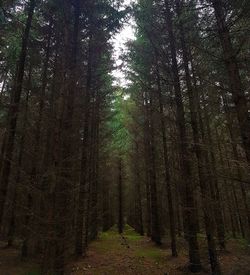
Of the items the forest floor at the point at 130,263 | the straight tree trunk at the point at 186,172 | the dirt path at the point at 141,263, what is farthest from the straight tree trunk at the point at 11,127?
the straight tree trunk at the point at 186,172

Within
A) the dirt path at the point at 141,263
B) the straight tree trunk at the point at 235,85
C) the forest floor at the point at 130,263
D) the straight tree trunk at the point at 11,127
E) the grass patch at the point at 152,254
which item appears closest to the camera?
the straight tree trunk at the point at 235,85

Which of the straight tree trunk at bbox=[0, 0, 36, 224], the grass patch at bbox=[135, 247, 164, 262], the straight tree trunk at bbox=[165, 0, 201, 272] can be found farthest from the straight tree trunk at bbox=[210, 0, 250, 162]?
the grass patch at bbox=[135, 247, 164, 262]

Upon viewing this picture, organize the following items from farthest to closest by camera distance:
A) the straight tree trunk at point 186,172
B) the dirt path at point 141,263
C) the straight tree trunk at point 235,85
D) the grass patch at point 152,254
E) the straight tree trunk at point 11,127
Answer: the grass patch at point 152,254 → the dirt path at point 141,263 → the straight tree trunk at point 186,172 → the straight tree trunk at point 11,127 → the straight tree trunk at point 235,85

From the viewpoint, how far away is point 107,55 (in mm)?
16391

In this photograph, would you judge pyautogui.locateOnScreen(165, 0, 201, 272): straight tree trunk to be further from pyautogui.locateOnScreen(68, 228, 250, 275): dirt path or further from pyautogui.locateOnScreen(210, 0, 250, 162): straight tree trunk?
pyautogui.locateOnScreen(210, 0, 250, 162): straight tree trunk

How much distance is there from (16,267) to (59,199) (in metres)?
6.23

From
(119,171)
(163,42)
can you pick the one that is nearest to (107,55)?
(163,42)

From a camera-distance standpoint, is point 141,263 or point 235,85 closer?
point 235,85

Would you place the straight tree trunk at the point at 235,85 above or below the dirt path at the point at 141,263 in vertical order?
above

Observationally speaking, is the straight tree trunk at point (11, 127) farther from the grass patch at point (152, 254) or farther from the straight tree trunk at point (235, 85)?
the grass patch at point (152, 254)

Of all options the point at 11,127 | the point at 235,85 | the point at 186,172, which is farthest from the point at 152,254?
the point at 235,85

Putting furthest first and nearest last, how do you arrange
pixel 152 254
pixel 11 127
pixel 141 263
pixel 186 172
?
→ pixel 152 254 → pixel 141 263 → pixel 186 172 → pixel 11 127

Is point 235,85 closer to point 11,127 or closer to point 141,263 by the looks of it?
point 11,127

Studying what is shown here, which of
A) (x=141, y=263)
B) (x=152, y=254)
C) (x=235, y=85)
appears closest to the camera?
(x=235, y=85)
